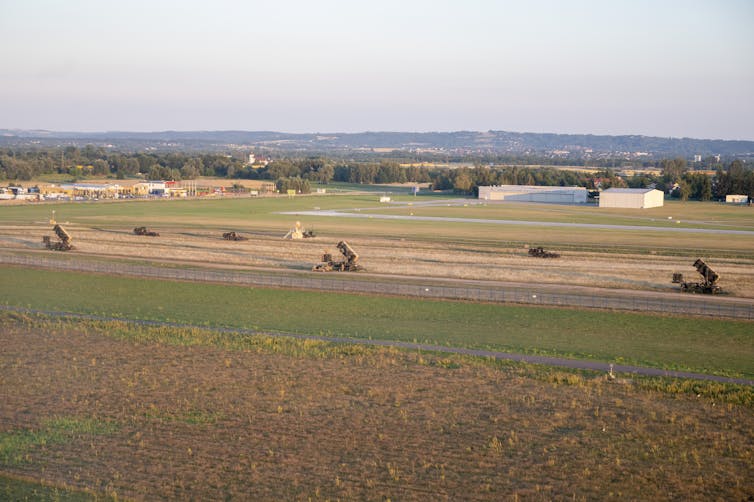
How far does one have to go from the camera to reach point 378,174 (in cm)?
18888

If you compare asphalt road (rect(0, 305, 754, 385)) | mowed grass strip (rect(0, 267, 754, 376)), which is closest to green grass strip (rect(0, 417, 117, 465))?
asphalt road (rect(0, 305, 754, 385))

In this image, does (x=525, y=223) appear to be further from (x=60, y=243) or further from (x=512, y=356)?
(x=512, y=356)

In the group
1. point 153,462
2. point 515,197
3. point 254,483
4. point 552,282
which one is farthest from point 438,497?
point 515,197

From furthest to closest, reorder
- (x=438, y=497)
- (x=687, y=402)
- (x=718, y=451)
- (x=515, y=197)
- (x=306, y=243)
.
A: (x=515, y=197) → (x=306, y=243) → (x=687, y=402) → (x=718, y=451) → (x=438, y=497)

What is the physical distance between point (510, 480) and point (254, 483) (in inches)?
220

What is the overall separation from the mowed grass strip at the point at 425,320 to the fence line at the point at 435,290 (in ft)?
4.73

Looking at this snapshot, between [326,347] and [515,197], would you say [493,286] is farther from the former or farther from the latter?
[515,197]

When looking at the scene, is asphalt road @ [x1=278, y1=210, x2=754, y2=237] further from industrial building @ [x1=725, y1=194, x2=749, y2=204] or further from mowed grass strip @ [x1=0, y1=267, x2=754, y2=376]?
industrial building @ [x1=725, y1=194, x2=749, y2=204]

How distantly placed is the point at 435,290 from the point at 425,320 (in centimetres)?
710

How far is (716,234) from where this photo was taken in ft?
255

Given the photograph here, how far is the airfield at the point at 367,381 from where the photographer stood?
17.8 metres

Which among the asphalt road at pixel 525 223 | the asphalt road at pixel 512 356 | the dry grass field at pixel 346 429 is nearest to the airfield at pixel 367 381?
the dry grass field at pixel 346 429

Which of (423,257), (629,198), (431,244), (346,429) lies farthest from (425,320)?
(629,198)

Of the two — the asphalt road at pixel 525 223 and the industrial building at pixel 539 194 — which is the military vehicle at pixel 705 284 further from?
the industrial building at pixel 539 194
